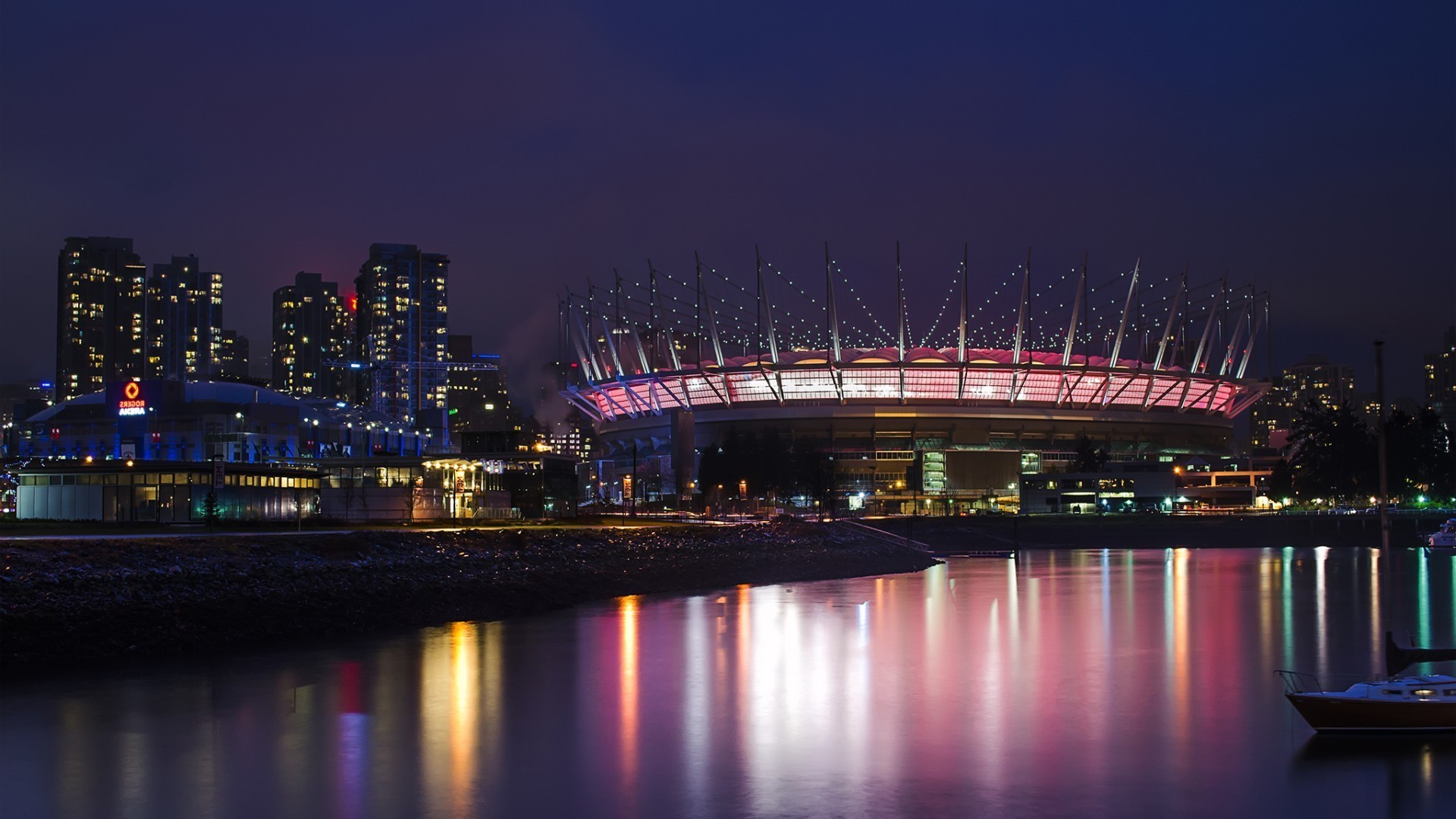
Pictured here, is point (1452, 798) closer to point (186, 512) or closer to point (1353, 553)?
point (186, 512)

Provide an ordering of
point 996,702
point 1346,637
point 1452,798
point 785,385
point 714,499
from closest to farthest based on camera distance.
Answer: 1. point 1452,798
2. point 996,702
3. point 1346,637
4. point 714,499
5. point 785,385

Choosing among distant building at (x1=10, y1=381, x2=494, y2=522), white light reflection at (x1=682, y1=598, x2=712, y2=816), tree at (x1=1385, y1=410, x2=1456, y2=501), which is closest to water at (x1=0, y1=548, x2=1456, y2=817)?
white light reflection at (x1=682, y1=598, x2=712, y2=816)

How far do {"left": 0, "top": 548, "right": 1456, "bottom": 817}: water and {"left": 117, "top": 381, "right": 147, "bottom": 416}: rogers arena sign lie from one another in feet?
220

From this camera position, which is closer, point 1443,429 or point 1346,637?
point 1346,637

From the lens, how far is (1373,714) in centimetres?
1939

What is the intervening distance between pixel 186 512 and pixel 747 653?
2824cm

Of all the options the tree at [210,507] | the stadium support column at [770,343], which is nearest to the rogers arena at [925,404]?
the stadium support column at [770,343]

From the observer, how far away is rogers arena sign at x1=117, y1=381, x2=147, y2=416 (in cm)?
9319

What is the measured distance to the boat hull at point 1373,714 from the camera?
62.7ft

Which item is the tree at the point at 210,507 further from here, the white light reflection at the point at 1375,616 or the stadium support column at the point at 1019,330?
the stadium support column at the point at 1019,330

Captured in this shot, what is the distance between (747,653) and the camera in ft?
102

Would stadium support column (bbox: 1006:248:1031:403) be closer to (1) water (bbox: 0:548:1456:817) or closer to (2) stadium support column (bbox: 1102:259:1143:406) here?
(2) stadium support column (bbox: 1102:259:1143:406)

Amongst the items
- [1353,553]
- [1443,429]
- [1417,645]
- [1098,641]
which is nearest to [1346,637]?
[1417,645]

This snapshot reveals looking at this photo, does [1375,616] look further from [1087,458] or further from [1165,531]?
[1087,458]
